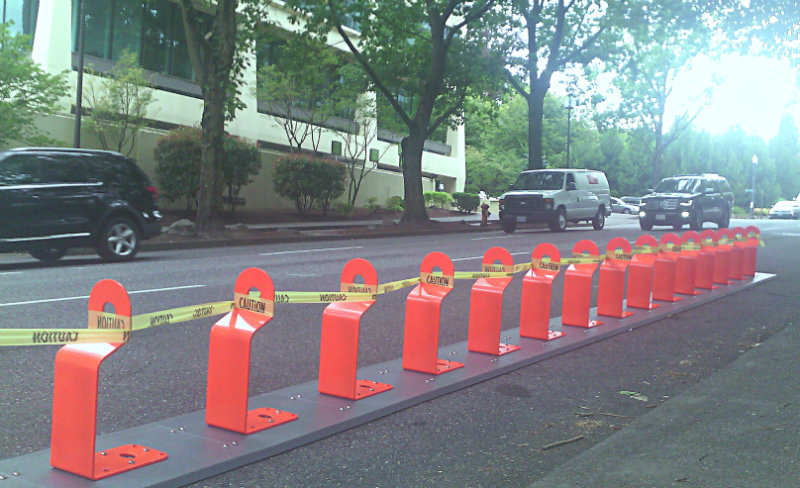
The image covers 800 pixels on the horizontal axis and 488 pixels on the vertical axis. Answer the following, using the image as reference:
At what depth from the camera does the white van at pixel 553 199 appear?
2661cm

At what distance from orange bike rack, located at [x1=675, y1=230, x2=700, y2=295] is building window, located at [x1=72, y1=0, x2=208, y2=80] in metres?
22.7

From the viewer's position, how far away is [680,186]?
95.3 ft

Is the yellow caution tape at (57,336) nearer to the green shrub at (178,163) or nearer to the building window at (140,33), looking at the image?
the green shrub at (178,163)

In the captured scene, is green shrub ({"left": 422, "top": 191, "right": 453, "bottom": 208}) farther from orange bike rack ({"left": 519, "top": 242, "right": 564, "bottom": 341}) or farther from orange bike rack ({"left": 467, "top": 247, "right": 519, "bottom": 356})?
orange bike rack ({"left": 467, "top": 247, "right": 519, "bottom": 356})

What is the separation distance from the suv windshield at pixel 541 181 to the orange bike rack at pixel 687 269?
1648 centimetres

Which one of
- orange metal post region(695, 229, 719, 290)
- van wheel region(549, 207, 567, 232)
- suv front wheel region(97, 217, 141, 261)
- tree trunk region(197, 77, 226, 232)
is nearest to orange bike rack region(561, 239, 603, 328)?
orange metal post region(695, 229, 719, 290)

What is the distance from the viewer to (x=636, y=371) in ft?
22.2

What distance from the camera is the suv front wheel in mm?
15039

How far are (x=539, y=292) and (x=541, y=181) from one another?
20817mm

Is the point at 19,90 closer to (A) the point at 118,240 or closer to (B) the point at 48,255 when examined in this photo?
(B) the point at 48,255

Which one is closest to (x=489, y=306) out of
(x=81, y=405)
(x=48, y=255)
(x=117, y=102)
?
(x=81, y=405)

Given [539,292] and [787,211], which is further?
[787,211]

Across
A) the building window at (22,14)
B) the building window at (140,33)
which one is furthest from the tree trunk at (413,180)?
the building window at (22,14)

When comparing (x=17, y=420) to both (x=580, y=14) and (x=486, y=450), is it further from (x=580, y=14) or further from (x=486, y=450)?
(x=580, y=14)
